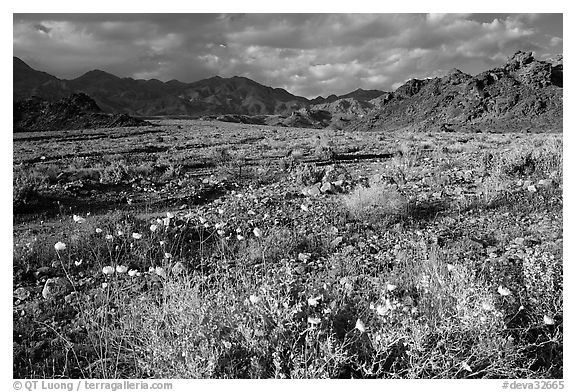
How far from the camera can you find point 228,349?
121 inches

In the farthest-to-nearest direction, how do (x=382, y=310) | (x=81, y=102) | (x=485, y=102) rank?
(x=485, y=102) → (x=81, y=102) → (x=382, y=310)

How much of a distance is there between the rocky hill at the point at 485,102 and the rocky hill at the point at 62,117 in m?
48.4

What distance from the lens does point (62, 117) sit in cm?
5606

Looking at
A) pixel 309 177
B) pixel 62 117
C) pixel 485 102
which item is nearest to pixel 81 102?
pixel 62 117

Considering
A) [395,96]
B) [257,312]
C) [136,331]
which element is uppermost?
[395,96]

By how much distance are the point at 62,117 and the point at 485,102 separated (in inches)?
2640

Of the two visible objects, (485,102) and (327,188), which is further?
(485,102)

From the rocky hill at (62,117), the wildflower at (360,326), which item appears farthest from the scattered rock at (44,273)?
the rocky hill at (62,117)

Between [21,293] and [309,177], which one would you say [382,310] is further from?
[309,177]

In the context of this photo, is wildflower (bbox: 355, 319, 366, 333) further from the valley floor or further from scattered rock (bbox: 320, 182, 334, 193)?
scattered rock (bbox: 320, 182, 334, 193)

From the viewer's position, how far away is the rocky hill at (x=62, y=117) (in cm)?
5162
